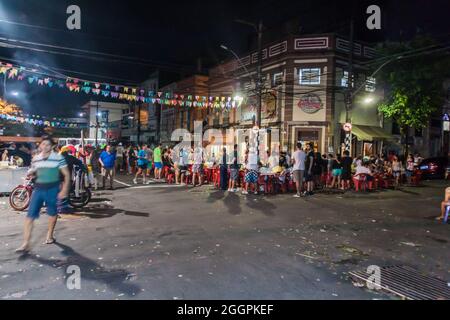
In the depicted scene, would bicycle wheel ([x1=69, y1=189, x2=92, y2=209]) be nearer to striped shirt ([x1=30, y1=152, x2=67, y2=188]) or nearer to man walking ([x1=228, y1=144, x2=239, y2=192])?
striped shirt ([x1=30, y1=152, x2=67, y2=188])

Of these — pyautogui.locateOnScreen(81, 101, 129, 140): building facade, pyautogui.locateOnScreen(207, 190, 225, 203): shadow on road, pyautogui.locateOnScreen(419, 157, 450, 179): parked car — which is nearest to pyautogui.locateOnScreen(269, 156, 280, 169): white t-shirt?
pyautogui.locateOnScreen(207, 190, 225, 203): shadow on road

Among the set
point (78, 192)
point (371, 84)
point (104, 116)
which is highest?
point (104, 116)

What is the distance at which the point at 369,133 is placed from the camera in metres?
22.4

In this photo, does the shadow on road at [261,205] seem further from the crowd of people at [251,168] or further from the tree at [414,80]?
the tree at [414,80]

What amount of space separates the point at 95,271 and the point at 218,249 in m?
2.05

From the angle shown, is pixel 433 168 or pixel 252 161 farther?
pixel 433 168

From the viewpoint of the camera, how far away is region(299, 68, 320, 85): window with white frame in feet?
70.4

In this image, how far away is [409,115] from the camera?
22125 millimetres

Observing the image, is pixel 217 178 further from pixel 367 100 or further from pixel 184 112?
pixel 184 112

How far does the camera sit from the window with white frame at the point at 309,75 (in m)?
21.5

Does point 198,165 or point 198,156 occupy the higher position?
point 198,156

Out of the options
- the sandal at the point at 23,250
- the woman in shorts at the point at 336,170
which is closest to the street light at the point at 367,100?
the woman in shorts at the point at 336,170

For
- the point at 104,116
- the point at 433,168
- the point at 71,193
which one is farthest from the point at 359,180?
the point at 104,116

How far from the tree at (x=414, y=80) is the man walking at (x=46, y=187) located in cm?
2037
